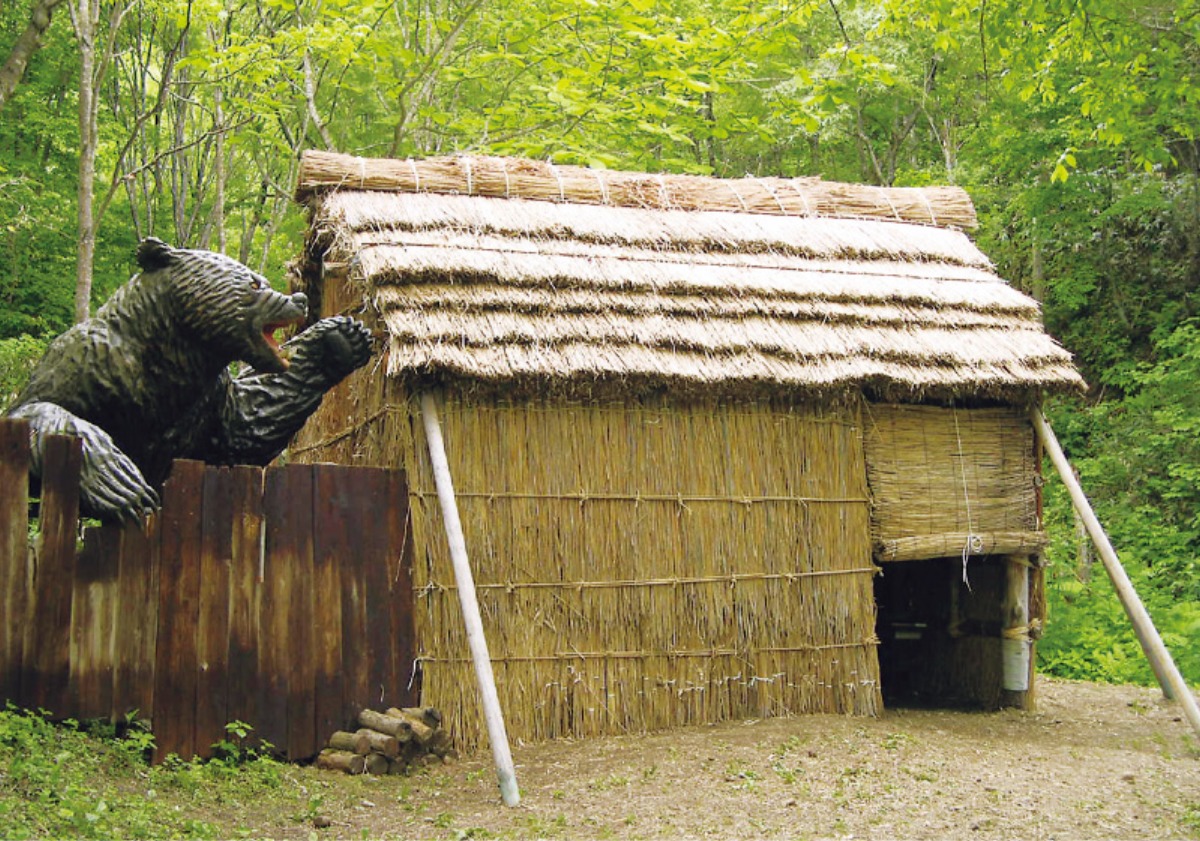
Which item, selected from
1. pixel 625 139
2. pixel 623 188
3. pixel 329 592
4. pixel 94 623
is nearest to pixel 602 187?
pixel 623 188

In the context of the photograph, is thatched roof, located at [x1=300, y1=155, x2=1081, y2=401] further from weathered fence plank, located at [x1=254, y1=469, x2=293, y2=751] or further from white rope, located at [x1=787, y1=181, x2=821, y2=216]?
weathered fence plank, located at [x1=254, y1=469, x2=293, y2=751]

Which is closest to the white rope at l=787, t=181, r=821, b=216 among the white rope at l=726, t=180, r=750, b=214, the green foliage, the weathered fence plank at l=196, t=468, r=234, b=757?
the white rope at l=726, t=180, r=750, b=214

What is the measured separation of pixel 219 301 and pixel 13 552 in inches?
63.2

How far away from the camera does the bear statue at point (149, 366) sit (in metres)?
5.88

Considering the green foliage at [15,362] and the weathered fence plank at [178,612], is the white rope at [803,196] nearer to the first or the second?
the weathered fence plank at [178,612]

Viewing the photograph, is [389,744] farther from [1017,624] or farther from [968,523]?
[1017,624]

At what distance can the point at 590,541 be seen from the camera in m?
8.09

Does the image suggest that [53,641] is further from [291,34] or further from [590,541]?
[291,34]

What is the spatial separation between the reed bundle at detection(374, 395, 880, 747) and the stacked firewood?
30cm

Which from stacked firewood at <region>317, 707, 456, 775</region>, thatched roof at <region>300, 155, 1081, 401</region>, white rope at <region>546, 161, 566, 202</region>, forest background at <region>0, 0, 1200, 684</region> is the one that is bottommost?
stacked firewood at <region>317, 707, 456, 775</region>

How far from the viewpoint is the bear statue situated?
19.3 feet

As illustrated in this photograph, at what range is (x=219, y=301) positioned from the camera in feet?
20.4

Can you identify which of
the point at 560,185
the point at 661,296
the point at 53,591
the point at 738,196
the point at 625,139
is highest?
the point at 625,139

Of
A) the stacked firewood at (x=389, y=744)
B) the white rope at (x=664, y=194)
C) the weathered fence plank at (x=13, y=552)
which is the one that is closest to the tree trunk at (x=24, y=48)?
the weathered fence plank at (x=13, y=552)
